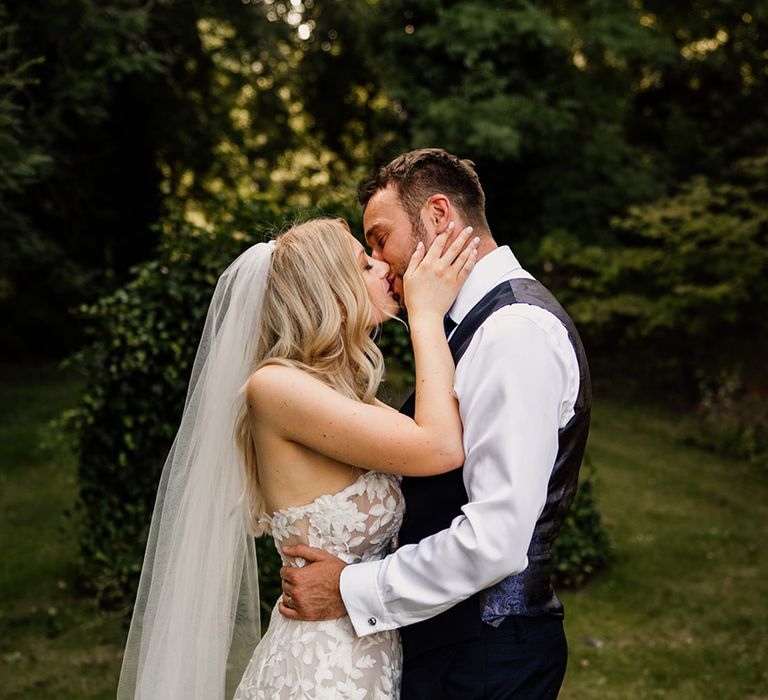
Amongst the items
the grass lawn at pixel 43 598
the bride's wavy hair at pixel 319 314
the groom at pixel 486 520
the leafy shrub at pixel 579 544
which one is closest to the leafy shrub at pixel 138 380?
the grass lawn at pixel 43 598

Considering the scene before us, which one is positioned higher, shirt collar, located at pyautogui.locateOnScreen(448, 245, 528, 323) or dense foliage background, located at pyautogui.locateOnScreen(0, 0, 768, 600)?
dense foliage background, located at pyautogui.locateOnScreen(0, 0, 768, 600)

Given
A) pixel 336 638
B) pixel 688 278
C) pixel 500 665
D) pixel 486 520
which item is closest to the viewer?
pixel 486 520

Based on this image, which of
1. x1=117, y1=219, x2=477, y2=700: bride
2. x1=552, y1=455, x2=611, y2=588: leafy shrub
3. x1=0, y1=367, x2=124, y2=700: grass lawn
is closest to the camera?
x1=117, y1=219, x2=477, y2=700: bride

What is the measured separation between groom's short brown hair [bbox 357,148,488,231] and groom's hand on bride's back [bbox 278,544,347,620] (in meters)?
0.99

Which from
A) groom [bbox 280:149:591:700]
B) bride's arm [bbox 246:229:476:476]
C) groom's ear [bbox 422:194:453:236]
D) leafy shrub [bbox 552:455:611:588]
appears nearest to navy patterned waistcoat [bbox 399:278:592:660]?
groom [bbox 280:149:591:700]

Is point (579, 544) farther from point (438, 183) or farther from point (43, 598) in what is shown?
point (438, 183)

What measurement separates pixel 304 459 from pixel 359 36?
13996 millimetres

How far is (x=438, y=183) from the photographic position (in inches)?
100

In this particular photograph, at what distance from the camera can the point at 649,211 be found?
1189cm

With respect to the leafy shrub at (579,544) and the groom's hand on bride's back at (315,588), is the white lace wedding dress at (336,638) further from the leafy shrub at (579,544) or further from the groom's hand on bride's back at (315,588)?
the leafy shrub at (579,544)

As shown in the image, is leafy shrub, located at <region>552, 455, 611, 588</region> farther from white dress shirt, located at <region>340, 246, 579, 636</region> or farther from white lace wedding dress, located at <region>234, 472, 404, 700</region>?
white dress shirt, located at <region>340, 246, 579, 636</region>

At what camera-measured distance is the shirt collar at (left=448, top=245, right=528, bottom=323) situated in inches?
93.8

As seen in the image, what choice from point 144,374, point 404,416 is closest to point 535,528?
point 404,416

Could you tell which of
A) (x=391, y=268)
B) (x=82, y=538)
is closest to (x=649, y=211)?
(x=82, y=538)
